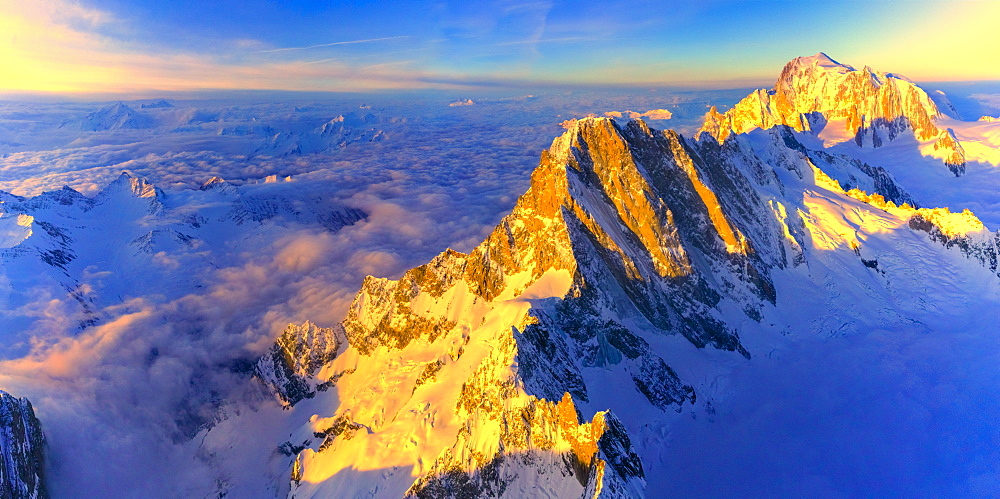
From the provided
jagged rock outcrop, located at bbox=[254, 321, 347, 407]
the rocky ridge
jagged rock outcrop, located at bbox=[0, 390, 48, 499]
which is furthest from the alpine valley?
jagged rock outcrop, located at bbox=[0, 390, 48, 499]

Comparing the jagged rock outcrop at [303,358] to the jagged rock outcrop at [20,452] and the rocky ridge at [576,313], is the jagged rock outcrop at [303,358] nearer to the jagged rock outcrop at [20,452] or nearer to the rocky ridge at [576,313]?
the rocky ridge at [576,313]

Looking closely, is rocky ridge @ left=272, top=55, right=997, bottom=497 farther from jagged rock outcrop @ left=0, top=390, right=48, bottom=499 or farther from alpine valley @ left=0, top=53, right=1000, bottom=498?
jagged rock outcrop @ left=0, top=390, right=48, bottom=499

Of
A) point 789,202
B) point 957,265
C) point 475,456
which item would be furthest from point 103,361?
point 957,265

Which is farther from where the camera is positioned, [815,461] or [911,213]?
[911,213]

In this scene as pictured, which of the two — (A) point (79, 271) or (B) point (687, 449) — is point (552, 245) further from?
(A) point (79, 271)

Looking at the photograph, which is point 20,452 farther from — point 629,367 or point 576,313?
point 629,367

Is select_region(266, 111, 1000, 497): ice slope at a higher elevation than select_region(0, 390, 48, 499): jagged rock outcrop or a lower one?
higher

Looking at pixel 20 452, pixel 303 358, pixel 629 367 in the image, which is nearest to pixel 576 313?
pixel 629 367
